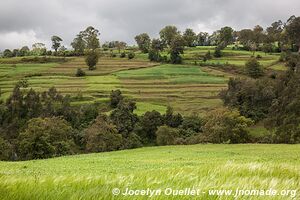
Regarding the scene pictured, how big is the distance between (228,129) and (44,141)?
93.6ft

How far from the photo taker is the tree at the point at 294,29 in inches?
5207

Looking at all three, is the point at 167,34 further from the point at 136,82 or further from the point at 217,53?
the point at 136,82

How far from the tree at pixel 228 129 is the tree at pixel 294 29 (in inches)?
3109

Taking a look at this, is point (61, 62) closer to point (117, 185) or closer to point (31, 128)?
point (31, 128)

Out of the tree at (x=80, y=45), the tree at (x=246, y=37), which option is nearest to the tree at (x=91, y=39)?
the tree at (x=80, y=45)

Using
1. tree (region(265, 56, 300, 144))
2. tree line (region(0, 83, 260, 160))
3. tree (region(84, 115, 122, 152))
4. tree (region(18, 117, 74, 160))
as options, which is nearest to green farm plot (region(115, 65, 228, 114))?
tree line (region(0, 83, 260, 160))

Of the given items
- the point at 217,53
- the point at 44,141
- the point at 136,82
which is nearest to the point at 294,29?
the point at 217,53

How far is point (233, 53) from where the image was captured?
167 m

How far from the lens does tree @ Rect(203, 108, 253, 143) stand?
207ft

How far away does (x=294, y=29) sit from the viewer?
437 feet

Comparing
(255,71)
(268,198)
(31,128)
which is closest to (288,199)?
(268,198)

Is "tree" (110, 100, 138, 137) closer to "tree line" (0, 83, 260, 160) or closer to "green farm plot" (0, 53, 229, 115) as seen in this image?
"tree line" (0, 83, 260, 160)

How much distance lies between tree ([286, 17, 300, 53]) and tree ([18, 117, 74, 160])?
9563cm

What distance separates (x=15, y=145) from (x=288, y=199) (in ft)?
220
